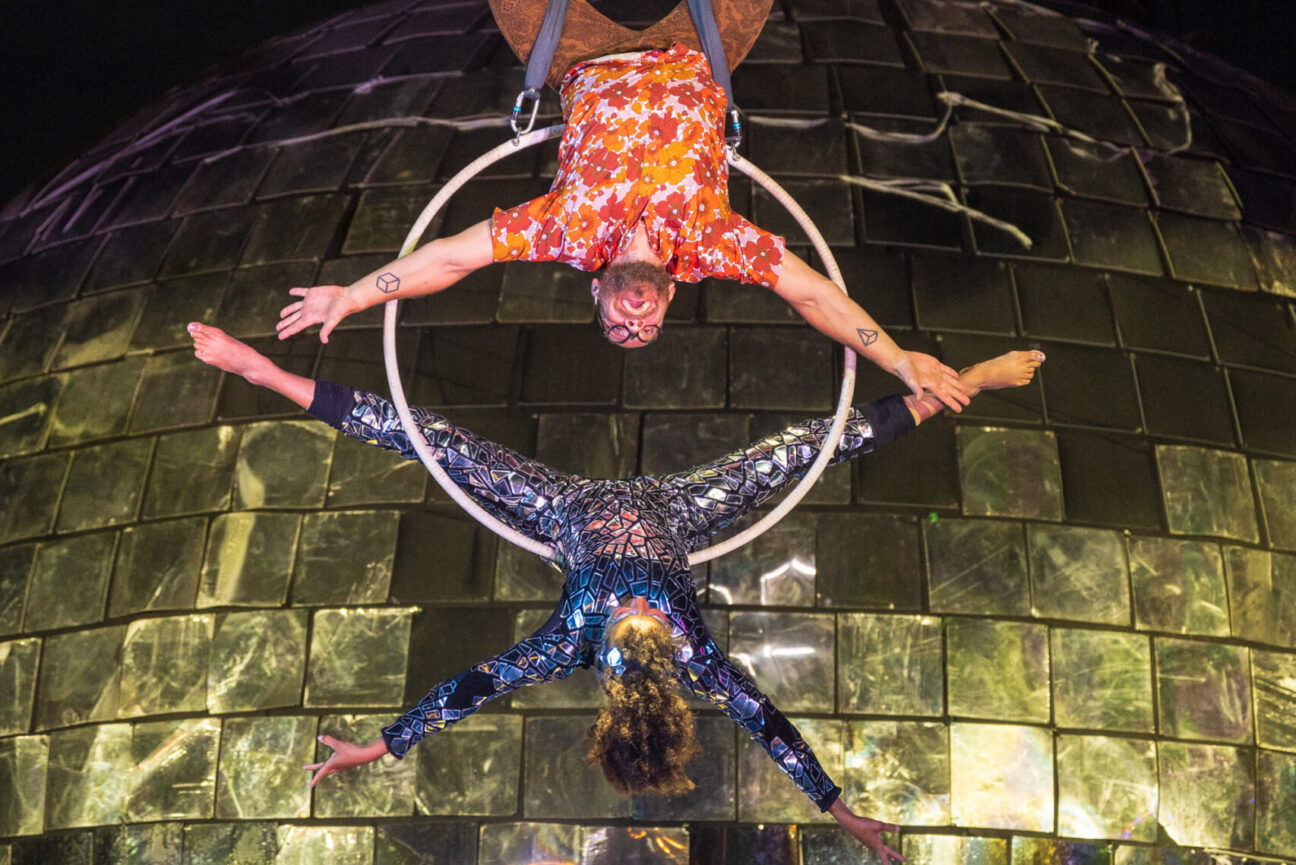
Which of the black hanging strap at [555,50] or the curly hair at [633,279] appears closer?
the curly hair at [633,279]

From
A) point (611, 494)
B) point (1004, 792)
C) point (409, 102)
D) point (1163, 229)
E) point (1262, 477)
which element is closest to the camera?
point (611, 494)

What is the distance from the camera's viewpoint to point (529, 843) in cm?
548

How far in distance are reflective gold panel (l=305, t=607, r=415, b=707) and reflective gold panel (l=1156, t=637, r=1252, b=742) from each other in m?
3.18

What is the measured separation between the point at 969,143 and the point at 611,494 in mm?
3038

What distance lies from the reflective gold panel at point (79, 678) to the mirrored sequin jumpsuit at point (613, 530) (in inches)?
70.2

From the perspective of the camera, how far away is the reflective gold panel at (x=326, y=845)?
554cm

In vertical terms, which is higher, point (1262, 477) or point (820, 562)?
point (1262, 477)

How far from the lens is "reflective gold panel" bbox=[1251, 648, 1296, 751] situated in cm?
577

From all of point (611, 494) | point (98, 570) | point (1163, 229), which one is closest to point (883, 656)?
point (611, 494)

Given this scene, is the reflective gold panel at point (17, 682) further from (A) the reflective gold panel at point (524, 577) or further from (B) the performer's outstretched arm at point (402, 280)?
(B) the performer's outstretched arm at point (402, 280)

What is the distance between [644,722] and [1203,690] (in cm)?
267

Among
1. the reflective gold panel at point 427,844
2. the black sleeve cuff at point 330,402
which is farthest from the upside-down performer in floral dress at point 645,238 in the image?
the reflective gold panel at point 427,844

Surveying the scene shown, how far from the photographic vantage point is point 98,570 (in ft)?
20.5

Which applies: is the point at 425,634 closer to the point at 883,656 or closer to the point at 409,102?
the point at 883,656
